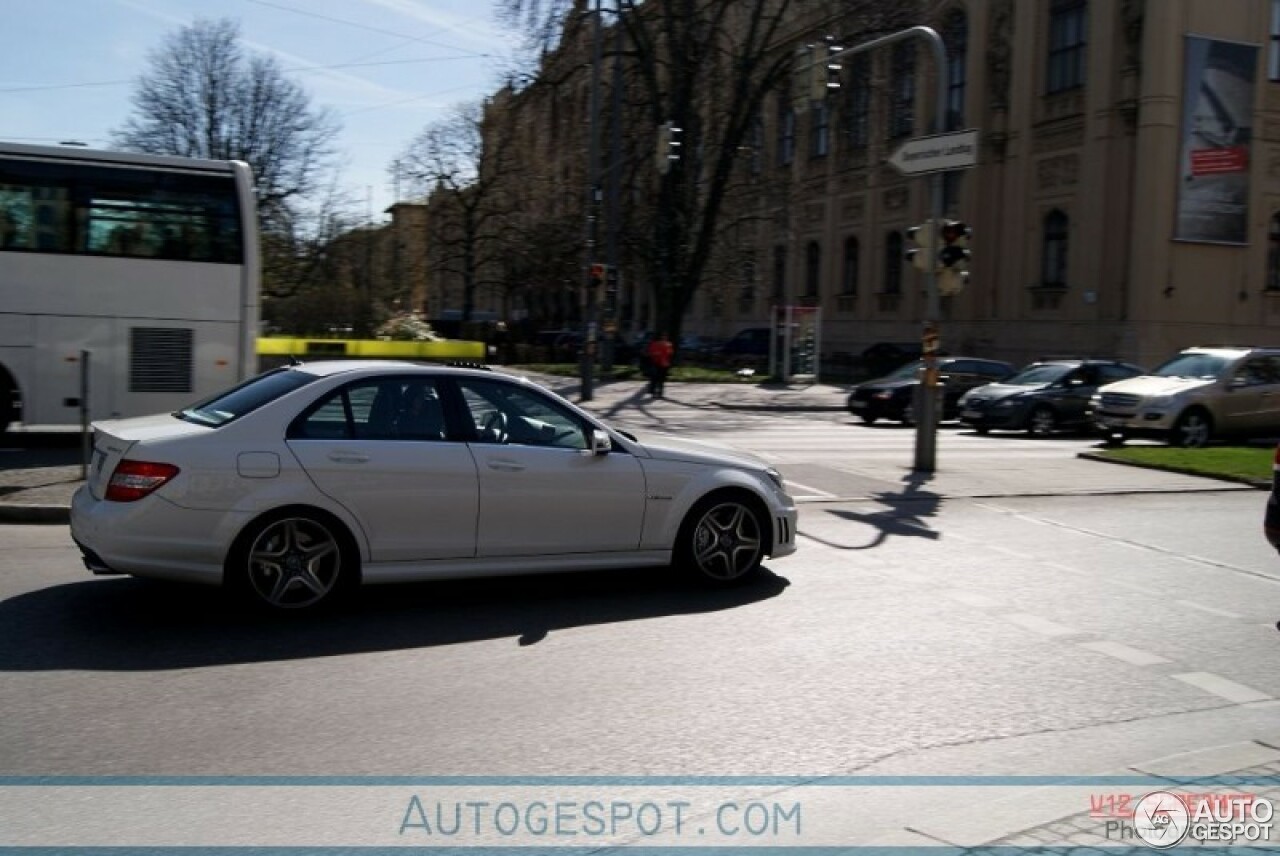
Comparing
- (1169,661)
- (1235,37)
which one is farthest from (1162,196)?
(1169,661)

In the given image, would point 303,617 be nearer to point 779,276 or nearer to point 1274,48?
point 1274,48

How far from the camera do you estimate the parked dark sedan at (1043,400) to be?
23672 millimetres

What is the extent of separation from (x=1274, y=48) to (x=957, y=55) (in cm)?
1157

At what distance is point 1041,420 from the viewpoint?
2373 cm

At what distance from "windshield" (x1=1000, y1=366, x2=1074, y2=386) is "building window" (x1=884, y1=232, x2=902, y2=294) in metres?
26.0

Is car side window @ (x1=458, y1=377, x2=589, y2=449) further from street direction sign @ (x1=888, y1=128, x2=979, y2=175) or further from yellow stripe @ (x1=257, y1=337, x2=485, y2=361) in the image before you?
yellow stripe @ (x1=257, y1=337, x2=485, y2=361)

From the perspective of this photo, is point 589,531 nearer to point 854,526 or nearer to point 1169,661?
point 1169,661

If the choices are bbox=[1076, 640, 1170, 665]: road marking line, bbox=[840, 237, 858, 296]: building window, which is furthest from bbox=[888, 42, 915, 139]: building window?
bbox=[1076, 640, 1170, 665]: road marking line

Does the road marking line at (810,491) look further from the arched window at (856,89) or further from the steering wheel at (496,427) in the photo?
the arched window at (856,89)

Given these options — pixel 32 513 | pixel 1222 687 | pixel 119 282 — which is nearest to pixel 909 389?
pixel 119 282

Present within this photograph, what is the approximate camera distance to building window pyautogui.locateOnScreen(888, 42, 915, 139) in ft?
130

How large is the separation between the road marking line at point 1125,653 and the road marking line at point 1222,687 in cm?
26

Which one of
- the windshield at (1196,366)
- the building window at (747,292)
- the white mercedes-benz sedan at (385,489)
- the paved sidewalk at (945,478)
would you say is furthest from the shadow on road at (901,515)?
the building window at (747,292)

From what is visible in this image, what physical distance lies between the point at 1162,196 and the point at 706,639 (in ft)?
115
